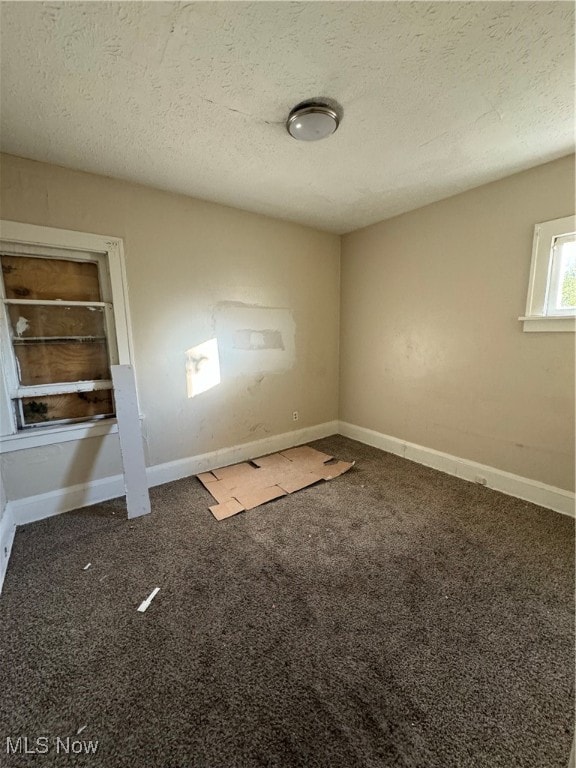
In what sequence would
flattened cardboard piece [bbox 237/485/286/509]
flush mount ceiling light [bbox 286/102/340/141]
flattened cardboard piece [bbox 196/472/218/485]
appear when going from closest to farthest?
flush mount ceiling light [bbox 286/102/340/141] → flattened cardboard piece [bbox 237/485/286/509] → flattened cardboard piece [bbox 196/472/218/485]

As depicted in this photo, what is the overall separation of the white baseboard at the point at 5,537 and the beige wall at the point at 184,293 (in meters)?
0.19

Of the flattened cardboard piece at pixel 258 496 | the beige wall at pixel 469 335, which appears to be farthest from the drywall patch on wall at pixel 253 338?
the flattened cardboard piece at pixel 258 496

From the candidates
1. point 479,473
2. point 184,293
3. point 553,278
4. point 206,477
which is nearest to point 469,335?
point 553,278

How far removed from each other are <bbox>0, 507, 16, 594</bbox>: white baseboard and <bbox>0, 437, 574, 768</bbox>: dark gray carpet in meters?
0.05

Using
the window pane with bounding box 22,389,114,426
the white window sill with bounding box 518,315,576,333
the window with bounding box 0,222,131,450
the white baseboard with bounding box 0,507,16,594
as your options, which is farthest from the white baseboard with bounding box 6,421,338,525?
the white window sill with bounding box 518,315,576,333

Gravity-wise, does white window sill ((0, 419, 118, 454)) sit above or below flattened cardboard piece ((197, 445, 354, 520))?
above

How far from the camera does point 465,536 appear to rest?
193cm

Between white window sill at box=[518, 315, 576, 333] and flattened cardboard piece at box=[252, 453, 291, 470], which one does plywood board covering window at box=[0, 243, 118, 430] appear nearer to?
flattened cardboard piece at box=[252, 453, 291, 470]

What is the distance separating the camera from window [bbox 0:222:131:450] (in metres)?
2.01

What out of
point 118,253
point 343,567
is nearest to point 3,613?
point 343,567

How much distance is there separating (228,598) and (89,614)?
0.64 meters

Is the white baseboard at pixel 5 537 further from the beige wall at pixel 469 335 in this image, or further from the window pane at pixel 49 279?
the beige wall at pixel 469 335

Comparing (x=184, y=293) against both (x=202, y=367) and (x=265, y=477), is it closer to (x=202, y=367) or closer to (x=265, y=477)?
(x=202, y=367)

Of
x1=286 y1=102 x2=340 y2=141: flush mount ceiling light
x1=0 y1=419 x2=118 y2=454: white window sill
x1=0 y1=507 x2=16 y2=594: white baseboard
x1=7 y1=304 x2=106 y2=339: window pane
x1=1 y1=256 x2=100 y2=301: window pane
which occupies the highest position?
x1=286 y1=102 x2=340 y2=141: flush mount ceiling light
